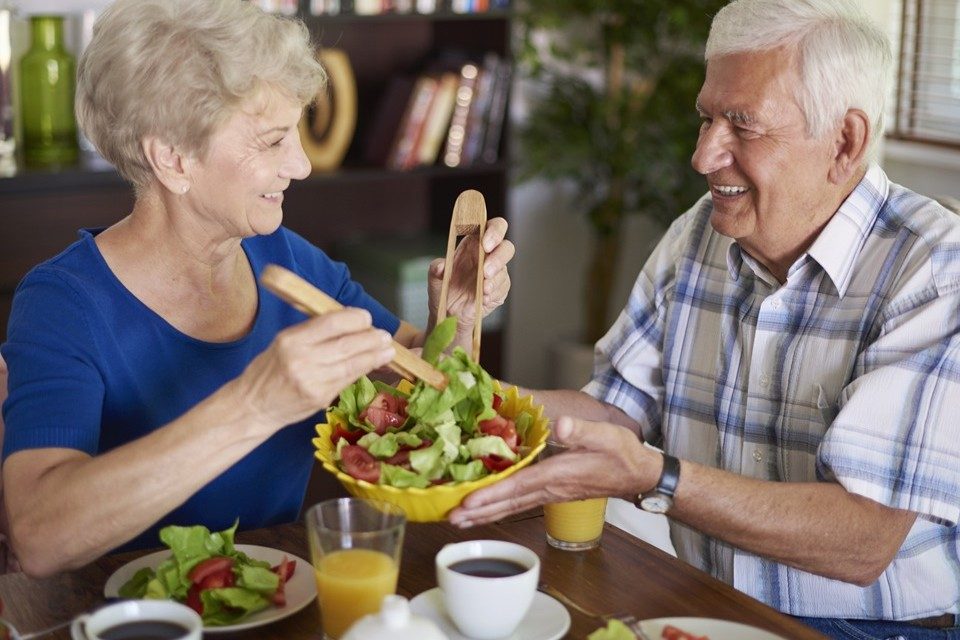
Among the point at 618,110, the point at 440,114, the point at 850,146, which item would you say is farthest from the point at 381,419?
the point at 618,110

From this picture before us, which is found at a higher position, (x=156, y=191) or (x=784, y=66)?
(x=784, y=66)

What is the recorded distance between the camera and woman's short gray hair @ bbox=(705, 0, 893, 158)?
1688 mm

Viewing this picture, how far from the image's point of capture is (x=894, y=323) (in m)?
1.61

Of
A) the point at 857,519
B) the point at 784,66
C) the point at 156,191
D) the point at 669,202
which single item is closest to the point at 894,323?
the point at 857,519

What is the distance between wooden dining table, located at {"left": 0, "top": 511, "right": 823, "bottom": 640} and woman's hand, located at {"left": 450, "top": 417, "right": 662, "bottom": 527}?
85 millimetres

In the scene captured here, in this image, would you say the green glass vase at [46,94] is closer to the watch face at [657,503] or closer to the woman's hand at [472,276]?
the woman's hand at [472,276]

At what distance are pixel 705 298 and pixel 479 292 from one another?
44 cm

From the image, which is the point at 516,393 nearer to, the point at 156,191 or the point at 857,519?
the point at 857,519

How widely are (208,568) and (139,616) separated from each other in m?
0.17

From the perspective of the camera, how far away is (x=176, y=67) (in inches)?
63.1

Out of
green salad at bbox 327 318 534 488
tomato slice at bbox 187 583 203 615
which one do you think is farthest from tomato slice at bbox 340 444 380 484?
tomato slice at bbox 187 583 203 615

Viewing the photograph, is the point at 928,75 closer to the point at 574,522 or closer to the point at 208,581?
the point at 574,522

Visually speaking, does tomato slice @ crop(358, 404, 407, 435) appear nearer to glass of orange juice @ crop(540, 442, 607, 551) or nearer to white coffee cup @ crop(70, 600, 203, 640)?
glass of orange juice @ crop(540, 442, 607, 551)

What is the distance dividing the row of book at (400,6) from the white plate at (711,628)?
2.43 meters
